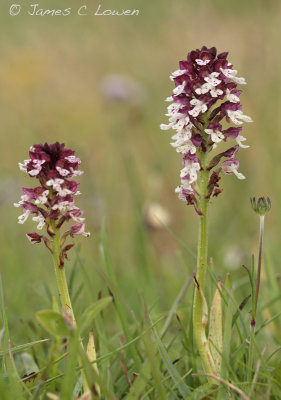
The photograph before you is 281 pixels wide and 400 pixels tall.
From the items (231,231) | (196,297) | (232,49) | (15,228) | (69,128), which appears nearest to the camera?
(196,297)

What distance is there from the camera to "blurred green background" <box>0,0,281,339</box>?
4.14 metres

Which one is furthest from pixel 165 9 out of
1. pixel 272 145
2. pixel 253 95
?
pixel 272 145

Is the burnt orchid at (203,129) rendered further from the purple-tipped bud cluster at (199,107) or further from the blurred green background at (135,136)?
the blurred green background at (135,136)

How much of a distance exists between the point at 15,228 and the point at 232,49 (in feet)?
13.8

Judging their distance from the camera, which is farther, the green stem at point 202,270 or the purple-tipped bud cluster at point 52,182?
the green stem at point 202,270

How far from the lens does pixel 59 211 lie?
1825 mm

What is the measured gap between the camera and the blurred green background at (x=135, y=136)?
414 cm

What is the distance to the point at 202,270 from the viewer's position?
1.96m

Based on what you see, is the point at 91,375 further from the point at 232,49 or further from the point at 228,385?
the point at 232,49

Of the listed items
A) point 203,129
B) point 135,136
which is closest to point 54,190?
point 203,129

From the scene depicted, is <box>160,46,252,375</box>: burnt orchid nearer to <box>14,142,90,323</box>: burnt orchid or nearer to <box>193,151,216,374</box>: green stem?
<box>193,151,216,374</box>: green stem

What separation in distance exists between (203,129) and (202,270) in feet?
1.54

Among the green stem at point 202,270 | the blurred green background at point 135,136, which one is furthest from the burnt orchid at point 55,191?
the green stem at point 202,270

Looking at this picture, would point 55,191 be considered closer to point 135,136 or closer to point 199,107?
point 199,107
